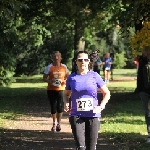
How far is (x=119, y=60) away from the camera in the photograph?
56656mm

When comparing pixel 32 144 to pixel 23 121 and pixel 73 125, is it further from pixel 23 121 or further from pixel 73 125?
pixel 23 121

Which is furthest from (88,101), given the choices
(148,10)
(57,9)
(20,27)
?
(20,27)

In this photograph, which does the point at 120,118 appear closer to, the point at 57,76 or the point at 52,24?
the point at 57,76

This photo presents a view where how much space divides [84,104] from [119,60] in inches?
1970

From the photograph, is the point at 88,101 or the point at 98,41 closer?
the point at 88,101

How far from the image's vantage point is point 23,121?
1380cm

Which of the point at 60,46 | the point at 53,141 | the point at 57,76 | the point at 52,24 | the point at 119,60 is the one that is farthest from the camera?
the point at 119,60

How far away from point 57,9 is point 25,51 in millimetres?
18609

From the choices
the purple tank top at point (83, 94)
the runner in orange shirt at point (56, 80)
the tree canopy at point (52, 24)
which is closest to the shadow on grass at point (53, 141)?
the runner in orange shirt at point (56, 80)

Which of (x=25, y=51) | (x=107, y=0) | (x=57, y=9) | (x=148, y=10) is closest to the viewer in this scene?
(x=148, y=10)

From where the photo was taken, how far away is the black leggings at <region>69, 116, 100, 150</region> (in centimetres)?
694

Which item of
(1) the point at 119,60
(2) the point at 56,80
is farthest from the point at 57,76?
(1) the point at 119,60

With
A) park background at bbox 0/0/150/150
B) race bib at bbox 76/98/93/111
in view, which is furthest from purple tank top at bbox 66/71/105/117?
park background at bbox 0/0/150/150

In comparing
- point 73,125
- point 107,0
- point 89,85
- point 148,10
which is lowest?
point 73,125
